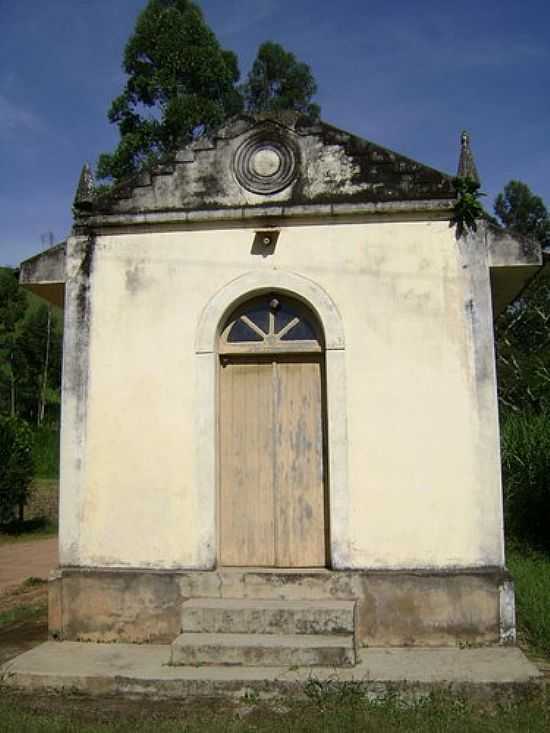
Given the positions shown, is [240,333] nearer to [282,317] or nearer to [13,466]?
[282,317]

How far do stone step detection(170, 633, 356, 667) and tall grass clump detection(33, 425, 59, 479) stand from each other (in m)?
19.8

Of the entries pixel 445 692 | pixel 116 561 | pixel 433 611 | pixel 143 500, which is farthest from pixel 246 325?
pixel 445 692

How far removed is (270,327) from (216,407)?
37.9 inches

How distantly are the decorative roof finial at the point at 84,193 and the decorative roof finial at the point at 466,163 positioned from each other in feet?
11.9

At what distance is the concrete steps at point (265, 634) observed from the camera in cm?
596

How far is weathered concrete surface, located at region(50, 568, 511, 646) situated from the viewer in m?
6.54

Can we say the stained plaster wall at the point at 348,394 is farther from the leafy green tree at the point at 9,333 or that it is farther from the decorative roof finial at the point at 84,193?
the leafy green tree at the point at 9,333

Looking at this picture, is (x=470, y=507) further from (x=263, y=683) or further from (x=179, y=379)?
(x=179, y=379)

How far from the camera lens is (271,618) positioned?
6391 mm

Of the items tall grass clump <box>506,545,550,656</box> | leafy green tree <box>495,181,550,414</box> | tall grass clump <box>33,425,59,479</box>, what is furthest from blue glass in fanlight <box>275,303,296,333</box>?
tall grass clump <box>33,425,59,479</box>

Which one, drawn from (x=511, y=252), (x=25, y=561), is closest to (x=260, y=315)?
(x=511, y=252)

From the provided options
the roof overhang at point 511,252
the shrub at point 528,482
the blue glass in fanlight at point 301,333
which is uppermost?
the roof overhang at point 511,252

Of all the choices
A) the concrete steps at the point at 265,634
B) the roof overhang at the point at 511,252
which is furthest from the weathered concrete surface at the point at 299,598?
the roof overhang at the point at 511,252

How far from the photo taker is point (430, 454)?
6809 millimetres
